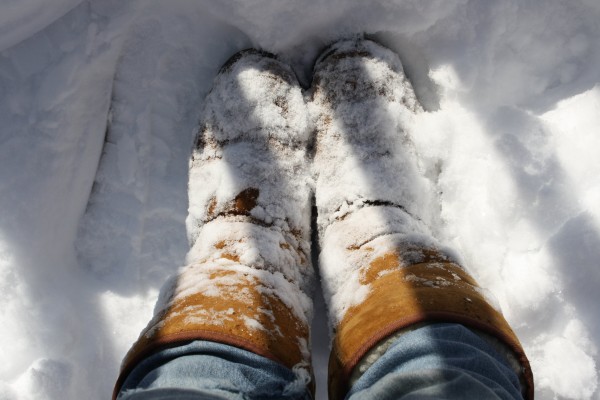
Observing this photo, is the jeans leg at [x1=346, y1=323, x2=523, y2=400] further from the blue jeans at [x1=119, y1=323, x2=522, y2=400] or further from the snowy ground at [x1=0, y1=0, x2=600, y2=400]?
the snowy ground at [x1=0, y1=0, x2=600, y2=400]

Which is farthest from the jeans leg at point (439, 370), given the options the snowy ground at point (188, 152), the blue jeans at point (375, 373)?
the snowy ground at point (188, 152)

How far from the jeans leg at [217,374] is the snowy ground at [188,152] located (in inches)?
12.0

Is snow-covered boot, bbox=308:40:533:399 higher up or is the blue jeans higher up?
snow-covered boot, bbox=308:40:533:399

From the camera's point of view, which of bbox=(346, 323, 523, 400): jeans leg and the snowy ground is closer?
bbox=(346, 323, 523, 400): jeans leg

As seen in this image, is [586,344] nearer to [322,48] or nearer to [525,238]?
[525,238]

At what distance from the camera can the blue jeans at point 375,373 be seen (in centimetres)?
58

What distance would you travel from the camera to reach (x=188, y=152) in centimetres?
112

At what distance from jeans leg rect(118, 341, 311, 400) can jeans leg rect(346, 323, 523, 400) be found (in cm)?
9

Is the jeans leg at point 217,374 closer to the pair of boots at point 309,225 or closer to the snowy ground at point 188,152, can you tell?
the pair of boots at point 309,225

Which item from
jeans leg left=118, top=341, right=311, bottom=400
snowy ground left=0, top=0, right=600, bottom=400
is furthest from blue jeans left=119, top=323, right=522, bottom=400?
snowy ground left=0, top=0, right=600, bottom=400

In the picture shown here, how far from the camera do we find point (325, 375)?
3.16 feet

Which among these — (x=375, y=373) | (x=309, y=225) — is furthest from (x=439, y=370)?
(x=309, y=225)

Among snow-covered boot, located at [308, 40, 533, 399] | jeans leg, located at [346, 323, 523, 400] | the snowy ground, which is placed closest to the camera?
jeans leg, located at [346, 323, 523, 400]

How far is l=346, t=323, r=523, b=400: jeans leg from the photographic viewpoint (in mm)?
565
